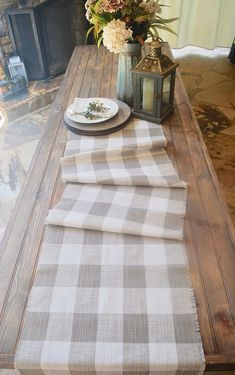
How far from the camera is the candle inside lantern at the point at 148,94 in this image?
1.12m

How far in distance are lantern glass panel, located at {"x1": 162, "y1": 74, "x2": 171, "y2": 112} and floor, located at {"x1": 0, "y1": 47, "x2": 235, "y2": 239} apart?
79cm

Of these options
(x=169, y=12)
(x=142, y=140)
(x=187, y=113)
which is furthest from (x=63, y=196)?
(x=169, y=12)

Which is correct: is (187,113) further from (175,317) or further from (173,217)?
(175,317)

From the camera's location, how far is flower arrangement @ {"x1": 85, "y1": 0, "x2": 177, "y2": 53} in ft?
3.48

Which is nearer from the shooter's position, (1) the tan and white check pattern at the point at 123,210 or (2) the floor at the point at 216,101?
(1) the tan and white check pattern at the point at 123,210

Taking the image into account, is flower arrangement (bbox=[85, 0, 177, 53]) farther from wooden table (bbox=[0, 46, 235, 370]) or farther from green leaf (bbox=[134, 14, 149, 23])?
wooden table (bbox=[0, 46, 235, 370])

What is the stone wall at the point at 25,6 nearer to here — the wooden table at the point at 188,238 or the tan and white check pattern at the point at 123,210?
the wooden table at the point at 188,238

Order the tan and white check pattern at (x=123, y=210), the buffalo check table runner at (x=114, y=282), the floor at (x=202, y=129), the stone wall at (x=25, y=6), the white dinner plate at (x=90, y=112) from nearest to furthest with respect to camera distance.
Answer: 1. the buffalo check table runner at (x=114, y=282)
2. the tan and white check pattern at (x=123, y=210)
3. the white dinner plate at (x=90, y=112)
4. the floor at (x=202, y=129)
5. the stone wall at (x=25, y=6)

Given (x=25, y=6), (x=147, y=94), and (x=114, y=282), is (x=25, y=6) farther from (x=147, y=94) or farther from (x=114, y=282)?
(x=114, y=282)

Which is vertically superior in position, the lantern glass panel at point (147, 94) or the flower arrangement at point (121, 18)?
the flower arrangement at point (121, 18)

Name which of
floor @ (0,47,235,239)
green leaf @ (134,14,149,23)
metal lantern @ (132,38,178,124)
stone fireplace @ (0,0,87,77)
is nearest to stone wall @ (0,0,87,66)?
stone fireplace @ (0,0,87,77)

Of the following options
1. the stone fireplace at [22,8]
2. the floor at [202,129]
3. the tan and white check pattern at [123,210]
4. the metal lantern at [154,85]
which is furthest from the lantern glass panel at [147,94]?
the stone fireplace at [22,8]

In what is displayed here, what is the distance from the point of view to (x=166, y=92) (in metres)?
1.20

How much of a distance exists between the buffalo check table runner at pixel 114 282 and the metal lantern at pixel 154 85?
30 cm
